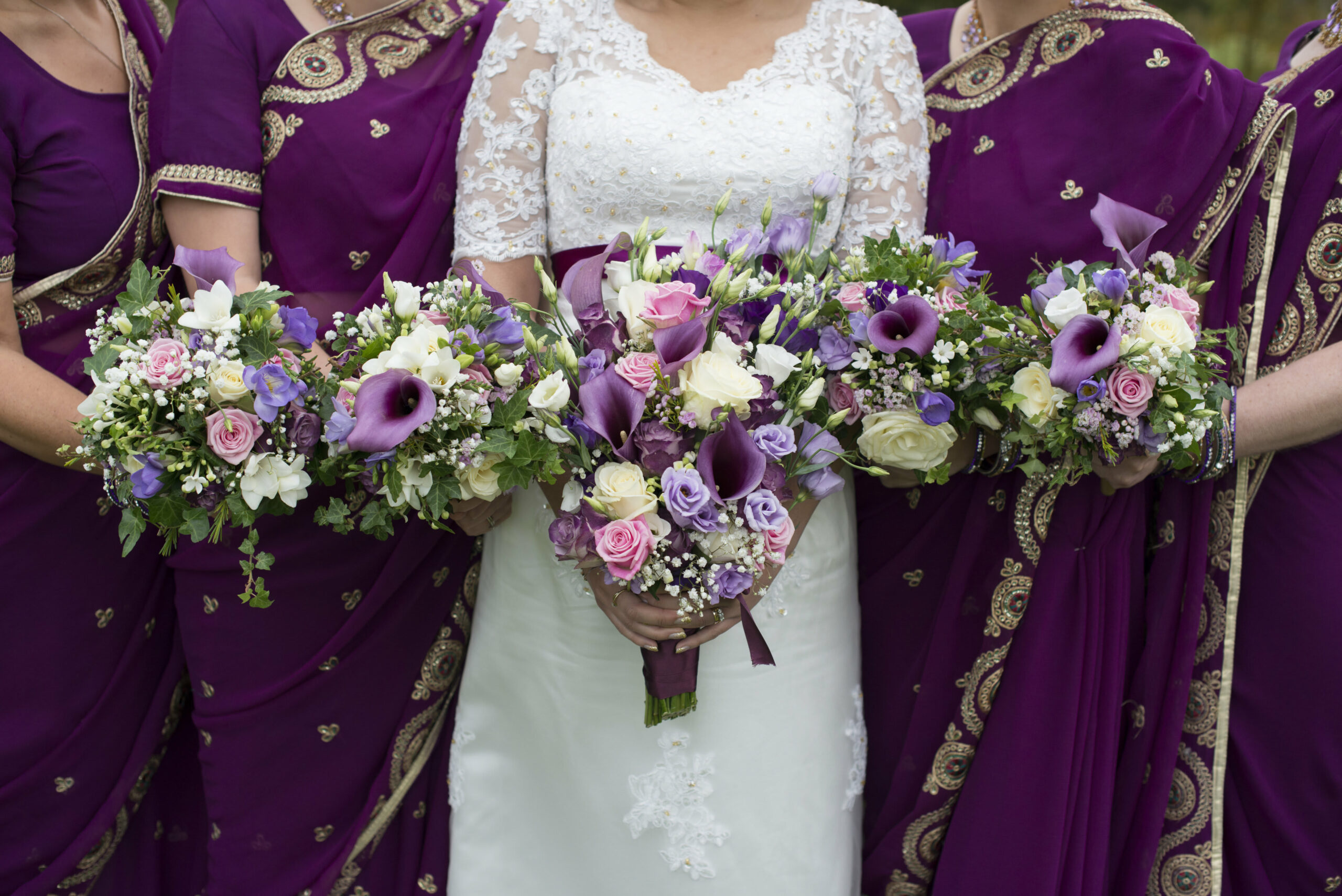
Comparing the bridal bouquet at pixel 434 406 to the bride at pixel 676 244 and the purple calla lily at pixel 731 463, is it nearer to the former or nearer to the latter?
the purple calla lily at pixel 731 463

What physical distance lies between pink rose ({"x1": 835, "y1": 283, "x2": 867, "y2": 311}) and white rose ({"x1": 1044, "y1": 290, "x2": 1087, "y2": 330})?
0.86 feet

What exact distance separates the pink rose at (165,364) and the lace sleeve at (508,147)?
55 centimetres

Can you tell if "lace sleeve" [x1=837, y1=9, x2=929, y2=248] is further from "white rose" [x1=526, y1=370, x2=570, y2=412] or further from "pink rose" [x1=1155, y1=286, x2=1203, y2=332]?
"white rose" [x1=526, y1=370, x2=570, y2=412]

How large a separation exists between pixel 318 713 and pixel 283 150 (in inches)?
42.5

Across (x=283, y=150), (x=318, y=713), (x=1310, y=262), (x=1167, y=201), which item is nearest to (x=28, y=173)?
(x=283, y=150)

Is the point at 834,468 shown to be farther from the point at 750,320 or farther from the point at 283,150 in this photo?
the point at 283,150

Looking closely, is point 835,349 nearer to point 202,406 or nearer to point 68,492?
point 202,406

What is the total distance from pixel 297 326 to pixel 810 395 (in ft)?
2.39

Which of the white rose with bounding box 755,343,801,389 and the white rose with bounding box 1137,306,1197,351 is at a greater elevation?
A: the white rose with bounding box 1137,306,1197,351

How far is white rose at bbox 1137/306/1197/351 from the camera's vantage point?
4.36 ft

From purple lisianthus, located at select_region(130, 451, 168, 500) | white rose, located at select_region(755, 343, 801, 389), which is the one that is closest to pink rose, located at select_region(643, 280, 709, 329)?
white rose, located at select_region(755, 343, 801, 389)

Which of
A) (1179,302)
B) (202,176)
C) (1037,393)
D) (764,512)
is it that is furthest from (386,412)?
(1179,302)

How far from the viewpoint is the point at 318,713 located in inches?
74.0

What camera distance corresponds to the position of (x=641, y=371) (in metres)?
1.24
